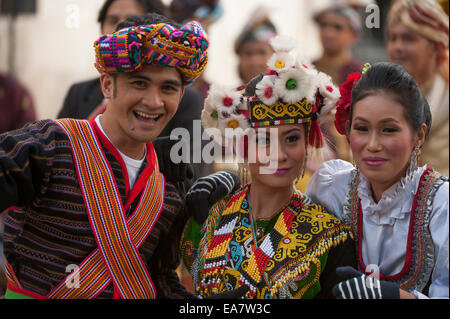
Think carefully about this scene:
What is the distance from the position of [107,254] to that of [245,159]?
76 cm

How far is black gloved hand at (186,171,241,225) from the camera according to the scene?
3.02m

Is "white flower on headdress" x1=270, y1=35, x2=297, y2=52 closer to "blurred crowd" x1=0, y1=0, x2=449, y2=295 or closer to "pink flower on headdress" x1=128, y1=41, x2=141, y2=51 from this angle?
"blurred crowd" x1=0, y1=0, x2=449, y2=295

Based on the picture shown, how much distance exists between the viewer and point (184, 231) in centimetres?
313

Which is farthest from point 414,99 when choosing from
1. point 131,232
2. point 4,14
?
point 4,14

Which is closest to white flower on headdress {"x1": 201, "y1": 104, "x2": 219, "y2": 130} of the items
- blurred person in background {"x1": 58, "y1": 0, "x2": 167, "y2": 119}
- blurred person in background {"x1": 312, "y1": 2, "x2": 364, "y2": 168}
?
blurred person in background {"x1": 58, "y1": 0, "x2": 167, "y2": 119}

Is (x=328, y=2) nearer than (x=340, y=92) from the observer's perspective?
No

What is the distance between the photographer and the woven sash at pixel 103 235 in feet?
9.15

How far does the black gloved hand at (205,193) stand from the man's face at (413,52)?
2093 mm

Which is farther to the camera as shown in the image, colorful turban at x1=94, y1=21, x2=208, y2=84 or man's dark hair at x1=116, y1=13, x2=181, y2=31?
man's dark hair at x1=116, y1=13, x2=181, y2=31

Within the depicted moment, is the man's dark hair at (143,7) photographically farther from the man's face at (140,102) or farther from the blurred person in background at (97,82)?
the man's face at (140,102)

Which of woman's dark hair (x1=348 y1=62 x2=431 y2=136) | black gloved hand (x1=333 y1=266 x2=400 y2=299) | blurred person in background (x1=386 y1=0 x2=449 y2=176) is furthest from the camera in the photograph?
blurred person in background (x1=386 y1=0 x2=449 y2=176)

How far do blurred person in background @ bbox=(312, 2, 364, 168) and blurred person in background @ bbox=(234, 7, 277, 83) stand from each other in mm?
475
